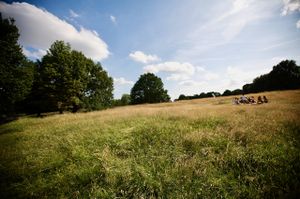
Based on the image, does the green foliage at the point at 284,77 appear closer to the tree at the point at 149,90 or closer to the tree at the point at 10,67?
the tree at the point at 149,90

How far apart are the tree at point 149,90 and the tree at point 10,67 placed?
156ft

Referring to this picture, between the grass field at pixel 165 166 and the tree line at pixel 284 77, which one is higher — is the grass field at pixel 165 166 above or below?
below

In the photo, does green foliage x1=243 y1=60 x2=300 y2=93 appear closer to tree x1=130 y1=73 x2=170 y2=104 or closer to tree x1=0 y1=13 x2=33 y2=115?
tree x1=130 y1=73 x2=170 y2=104

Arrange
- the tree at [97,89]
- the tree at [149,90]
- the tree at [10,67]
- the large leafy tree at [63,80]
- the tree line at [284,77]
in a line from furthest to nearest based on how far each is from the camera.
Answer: the tree at [149,90] < the tree line at [284,77] < the tree at [97,89] < the large leafy tree at [63,80] < the tree at [10,67]

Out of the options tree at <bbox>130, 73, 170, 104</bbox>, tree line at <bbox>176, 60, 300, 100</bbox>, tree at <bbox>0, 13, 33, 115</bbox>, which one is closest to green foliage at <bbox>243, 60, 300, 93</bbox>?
tree line at <bbox>176, 60, 300, 100</bbox>

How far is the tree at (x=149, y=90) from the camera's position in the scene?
211 ft

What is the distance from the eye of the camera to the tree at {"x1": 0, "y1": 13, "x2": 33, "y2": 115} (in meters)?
16.8

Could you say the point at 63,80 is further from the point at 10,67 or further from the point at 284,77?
the point at 284,77

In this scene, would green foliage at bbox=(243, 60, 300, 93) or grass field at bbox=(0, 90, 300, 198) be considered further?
green foliage at bbox=(243, 60, 300, 93)

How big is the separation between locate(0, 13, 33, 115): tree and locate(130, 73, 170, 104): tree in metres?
47.4

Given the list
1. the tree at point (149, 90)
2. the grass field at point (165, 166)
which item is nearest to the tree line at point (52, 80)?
the grass field at point (165, 166)

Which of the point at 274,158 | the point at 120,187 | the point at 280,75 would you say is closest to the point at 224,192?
the point at 274,158

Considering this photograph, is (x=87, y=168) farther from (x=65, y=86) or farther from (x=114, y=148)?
(x=65, y=86)

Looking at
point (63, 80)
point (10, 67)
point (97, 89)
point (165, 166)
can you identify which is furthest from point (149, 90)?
point (165, 166)
